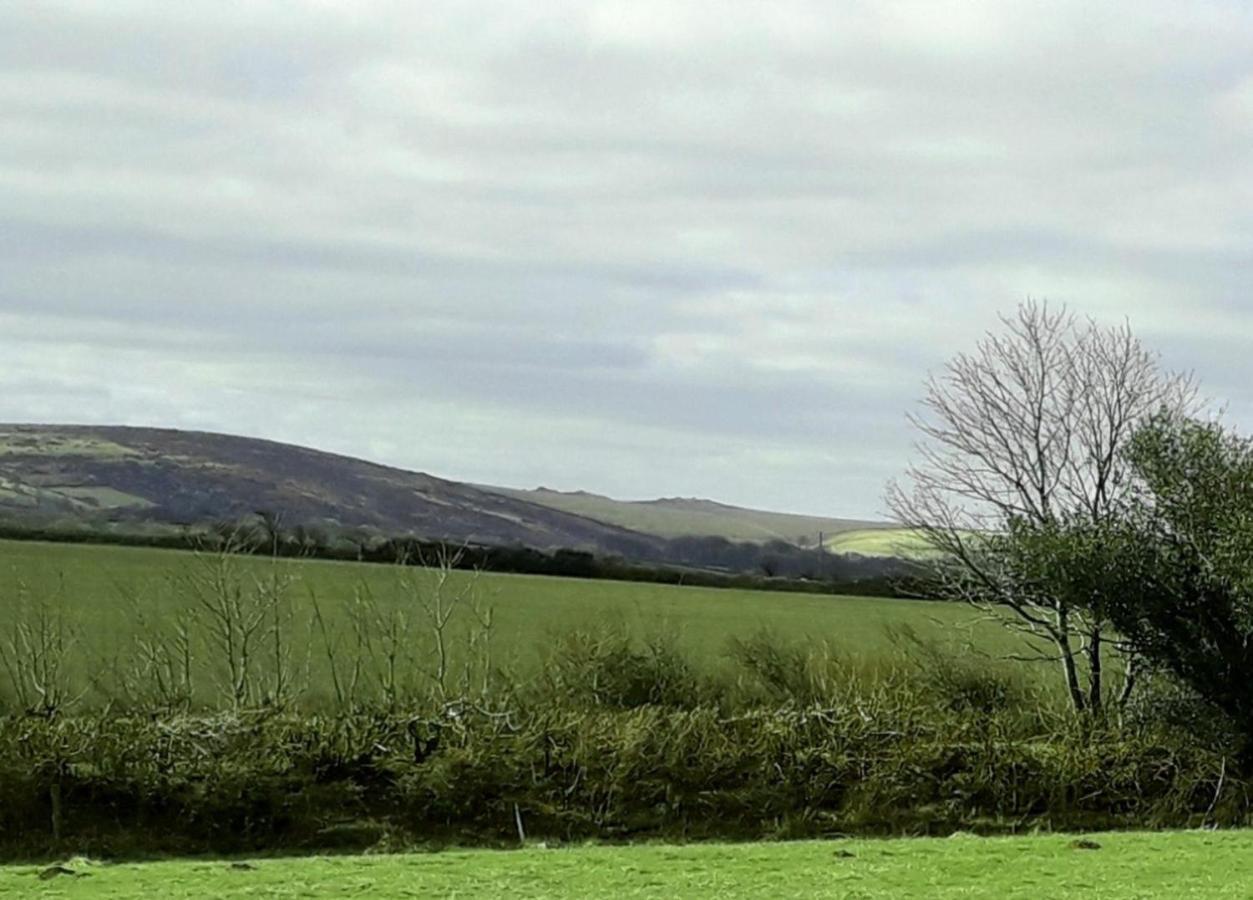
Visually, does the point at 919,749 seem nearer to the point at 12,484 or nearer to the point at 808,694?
the point at 808,694

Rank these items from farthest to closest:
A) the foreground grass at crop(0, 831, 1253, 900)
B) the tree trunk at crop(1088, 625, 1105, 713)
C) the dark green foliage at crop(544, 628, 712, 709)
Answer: the dark green foliage at crop(544, 628, 712, 709), the tree trunk at crop(1088, 625, 1105, 713), the foreground grass at crop(0, 831, 1253, 900)

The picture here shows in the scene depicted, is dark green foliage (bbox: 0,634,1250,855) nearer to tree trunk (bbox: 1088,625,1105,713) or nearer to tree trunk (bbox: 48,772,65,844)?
tree trunk (bbox: 48,772,65,844)

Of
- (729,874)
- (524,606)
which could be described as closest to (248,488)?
(524,606)

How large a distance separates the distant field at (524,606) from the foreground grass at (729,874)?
1941 centimetres

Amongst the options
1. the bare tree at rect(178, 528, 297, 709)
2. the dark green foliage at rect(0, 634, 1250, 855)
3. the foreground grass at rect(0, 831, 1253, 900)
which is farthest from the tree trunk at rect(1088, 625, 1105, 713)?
the bare tree at rect(178, 528, 297, 709)

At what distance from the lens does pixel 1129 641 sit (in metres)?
32.0

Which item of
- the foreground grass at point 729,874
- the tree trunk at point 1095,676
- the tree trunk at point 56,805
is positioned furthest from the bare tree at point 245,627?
the tree trunk at point 1095,676

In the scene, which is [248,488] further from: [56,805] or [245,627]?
[56,805]

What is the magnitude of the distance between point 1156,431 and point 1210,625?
386 centimetres

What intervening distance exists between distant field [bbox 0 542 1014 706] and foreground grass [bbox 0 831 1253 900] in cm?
1941

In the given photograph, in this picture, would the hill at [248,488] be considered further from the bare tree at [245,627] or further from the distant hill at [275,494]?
the bare tree at [245,627]

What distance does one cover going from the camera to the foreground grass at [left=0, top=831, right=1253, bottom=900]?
53.0ft

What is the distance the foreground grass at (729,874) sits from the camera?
16.2 meters

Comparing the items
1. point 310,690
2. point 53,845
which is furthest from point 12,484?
point 53,845
